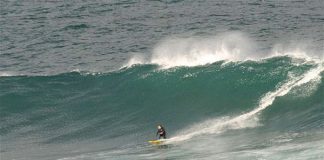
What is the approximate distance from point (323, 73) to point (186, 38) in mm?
16543

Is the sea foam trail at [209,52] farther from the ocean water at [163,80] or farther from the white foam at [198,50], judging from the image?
the ocean water at [163,80]

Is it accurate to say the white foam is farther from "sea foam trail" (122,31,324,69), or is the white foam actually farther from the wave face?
the wave face

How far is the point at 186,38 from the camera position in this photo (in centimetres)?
5891

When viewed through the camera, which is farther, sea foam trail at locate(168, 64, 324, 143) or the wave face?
sea foam trail at locate(168, 64, 324, 143)

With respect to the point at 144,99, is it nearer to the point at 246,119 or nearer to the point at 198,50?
the point at 198,50

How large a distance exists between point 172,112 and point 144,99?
10.3 feet

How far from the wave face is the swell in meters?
0.07

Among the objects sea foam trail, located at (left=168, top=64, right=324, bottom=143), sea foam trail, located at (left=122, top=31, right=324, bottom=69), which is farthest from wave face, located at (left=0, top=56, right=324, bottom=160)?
sea foam trail, located at (left=122, top=31, right=324, bottom=69)

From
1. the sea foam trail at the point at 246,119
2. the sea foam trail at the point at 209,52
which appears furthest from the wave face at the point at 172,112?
the sea foam trail at the point at 209,52

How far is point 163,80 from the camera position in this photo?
50156mm

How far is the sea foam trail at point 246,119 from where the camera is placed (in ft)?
133

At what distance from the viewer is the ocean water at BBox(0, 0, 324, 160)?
39.5 meters

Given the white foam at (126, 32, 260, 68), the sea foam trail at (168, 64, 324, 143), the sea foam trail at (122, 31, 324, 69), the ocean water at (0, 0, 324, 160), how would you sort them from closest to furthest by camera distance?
the ocean water at (0, 0, 324, 160)
the sea foam trail at (168, 64, 324, 143)
the sea foam trail at (122, 31, 324, 69)
the white foam at (126, 32, 260, 68)

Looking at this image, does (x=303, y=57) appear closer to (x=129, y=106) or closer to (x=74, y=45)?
(x=129, y=106)
